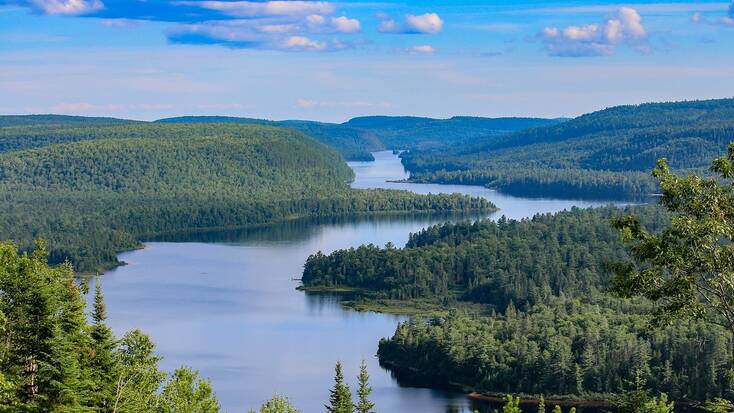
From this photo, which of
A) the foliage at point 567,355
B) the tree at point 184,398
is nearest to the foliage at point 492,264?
the foliage at point 567,355

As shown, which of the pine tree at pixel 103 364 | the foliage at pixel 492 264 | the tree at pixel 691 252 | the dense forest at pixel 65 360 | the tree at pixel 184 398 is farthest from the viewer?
the foliage at pixel 492 264

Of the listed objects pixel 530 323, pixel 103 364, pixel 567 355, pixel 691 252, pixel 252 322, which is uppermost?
pixel 691 252

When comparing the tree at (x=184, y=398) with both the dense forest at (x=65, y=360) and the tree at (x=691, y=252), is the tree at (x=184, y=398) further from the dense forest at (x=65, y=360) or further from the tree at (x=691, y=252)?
the tree at (x=691, y=252)

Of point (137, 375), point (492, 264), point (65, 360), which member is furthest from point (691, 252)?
point (492, 264)

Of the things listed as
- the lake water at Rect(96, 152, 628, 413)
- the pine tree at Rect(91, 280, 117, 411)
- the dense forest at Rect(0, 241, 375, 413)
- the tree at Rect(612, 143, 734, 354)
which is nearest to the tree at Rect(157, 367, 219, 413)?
the dense forest at Rect(0, 241, 375, 413)

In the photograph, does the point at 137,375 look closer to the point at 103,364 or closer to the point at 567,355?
the point at 103,364

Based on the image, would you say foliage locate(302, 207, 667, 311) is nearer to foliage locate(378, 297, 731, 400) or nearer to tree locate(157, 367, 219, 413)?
foliage locate(378, 297, 731, 400)
